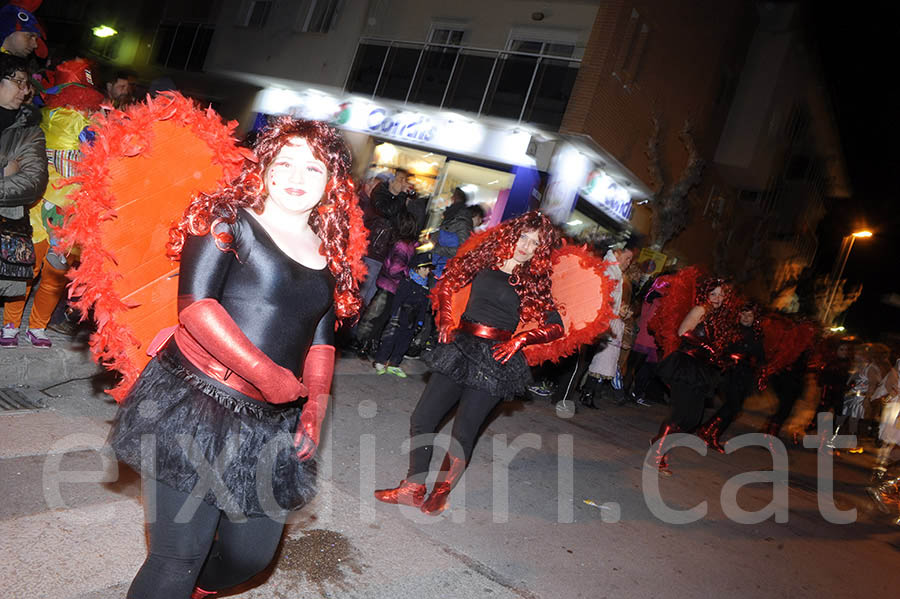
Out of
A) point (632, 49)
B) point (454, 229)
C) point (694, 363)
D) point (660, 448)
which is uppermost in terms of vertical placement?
point (632, 49)

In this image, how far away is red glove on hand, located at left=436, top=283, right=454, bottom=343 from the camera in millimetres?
4305

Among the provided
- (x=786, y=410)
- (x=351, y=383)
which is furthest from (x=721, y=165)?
(x=351, y=383)

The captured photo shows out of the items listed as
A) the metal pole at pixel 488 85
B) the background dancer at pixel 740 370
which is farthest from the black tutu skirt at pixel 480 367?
the metal pole at pixel 488 85

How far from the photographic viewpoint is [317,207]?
7.80ft

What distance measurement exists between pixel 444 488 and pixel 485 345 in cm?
98

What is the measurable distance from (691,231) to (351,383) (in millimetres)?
17890

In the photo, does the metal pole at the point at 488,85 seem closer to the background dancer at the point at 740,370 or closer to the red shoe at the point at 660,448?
the background dancer at the point at 740,370

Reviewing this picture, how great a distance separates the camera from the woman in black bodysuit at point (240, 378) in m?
1.95

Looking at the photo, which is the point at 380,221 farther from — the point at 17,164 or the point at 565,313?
the point at 17,164

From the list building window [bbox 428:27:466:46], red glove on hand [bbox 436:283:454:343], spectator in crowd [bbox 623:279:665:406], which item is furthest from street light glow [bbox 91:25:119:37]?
red glove on hand [bbox 436:283:454:343]

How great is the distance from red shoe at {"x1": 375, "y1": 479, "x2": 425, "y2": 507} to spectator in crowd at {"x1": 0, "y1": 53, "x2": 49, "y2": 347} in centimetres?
277

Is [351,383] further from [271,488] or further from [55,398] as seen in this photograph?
[271,488]

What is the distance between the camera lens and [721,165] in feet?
75.0

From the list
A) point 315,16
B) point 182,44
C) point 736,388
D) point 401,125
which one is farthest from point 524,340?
point 182,44
